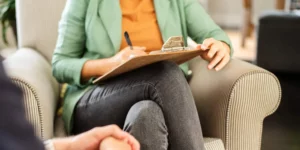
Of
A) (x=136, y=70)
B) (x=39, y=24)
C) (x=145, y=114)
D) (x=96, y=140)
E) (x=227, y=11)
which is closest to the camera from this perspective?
(x=96, y=140)

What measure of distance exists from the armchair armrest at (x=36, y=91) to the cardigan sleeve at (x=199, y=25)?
0.48 meters

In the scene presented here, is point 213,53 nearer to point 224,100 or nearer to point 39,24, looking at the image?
point 224,100

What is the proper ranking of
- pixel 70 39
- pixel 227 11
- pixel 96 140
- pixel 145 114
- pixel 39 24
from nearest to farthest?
pixel 96 140 → pixel 145 114 → pixel 70 39 → pixel 39 24 → pixel 227 11

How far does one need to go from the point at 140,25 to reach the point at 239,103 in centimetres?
40

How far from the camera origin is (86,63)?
139cm

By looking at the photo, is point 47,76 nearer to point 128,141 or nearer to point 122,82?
point 122,82

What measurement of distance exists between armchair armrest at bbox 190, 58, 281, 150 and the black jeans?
14 centimetres

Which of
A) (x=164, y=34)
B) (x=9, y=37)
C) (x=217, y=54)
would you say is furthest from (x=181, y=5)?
(x=9, y=37)

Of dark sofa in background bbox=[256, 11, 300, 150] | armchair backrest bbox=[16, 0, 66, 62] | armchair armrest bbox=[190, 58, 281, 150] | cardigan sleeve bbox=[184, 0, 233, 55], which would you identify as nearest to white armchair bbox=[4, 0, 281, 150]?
armchair armrest bbox=[190, 58, 281, 150]

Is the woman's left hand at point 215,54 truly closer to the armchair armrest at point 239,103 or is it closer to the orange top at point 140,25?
the armchair armrest at point 239,103

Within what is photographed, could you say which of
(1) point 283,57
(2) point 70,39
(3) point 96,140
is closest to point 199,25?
(2) point 70,39

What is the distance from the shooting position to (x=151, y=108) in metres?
1.17

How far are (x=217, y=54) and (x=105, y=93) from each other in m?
0.34

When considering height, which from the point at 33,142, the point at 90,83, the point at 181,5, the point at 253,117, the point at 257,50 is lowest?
the point at 257,50
